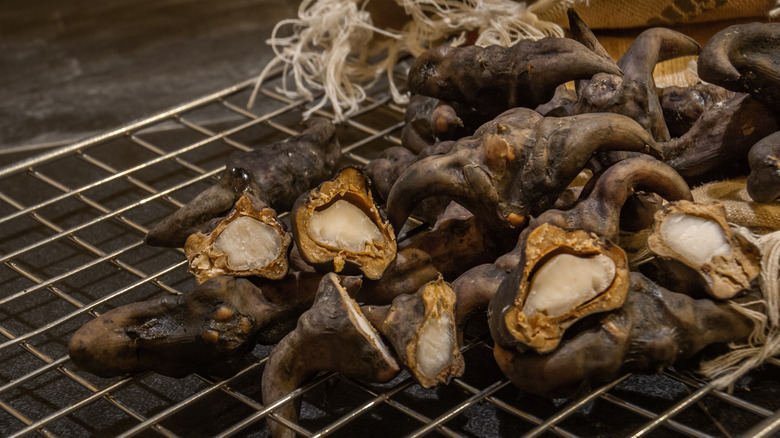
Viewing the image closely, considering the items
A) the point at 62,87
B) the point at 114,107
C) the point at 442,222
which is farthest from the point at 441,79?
the point at 62,87

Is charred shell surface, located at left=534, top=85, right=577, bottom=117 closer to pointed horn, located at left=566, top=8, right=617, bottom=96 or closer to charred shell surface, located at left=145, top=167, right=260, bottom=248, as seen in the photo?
pointed horn, located at left=566, top=8, right=617, bottom=96

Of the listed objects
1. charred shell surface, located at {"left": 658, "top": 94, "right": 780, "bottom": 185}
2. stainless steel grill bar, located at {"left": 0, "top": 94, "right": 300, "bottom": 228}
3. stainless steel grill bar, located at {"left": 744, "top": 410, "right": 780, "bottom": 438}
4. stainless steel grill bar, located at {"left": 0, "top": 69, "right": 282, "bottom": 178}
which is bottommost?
stainless steel grill bar, located at {"left": 744, "top": 410, "right": 780, "bottom": 438}

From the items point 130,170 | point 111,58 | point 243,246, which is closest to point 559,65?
point 243,246

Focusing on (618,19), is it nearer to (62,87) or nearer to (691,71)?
(691,71)

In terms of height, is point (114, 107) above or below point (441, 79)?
below

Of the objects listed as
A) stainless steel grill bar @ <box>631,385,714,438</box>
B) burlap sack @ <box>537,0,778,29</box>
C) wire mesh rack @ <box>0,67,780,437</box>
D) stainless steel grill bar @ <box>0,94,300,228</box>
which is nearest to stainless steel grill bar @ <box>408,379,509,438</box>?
wire mesh rack @ <box>0,67,780,437</box>
